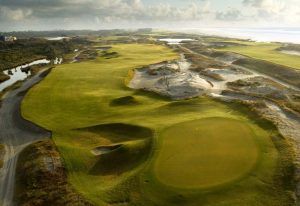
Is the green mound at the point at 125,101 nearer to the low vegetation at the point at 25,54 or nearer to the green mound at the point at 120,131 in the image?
the green mound at the point at 120,131

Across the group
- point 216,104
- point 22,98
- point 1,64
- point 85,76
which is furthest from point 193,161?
point 1,64

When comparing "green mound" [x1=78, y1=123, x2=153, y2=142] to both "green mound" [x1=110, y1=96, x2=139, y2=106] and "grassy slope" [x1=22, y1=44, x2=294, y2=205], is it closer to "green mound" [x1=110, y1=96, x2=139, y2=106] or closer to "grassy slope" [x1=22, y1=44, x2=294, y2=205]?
"grassy slope" [x1=22, y1=44, x2=294, y2=205]

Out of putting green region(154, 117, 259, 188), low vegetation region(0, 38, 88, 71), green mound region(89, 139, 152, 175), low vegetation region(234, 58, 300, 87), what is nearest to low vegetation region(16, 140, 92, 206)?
green mound region(89, 139, 152, 175)

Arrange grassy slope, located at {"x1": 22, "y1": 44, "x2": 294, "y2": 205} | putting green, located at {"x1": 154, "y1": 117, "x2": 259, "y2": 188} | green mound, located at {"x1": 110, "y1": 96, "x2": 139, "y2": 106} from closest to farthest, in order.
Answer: grassy slope, located at {"x1": 22, "y1": 44, "x2": 294, "y2": 205}, putting green, located at {"x1": 154, "y1": 117, "x2": 259, "y2": 188}, green mound, located at {"x1": 110, "y1": 96, "x2": 139, "y2": 106}

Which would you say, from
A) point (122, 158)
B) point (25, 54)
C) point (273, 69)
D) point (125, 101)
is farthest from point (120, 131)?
point (25, 54)

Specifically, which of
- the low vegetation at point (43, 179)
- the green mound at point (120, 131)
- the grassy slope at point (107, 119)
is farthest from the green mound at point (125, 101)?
the low vegetation at point (43, 179)

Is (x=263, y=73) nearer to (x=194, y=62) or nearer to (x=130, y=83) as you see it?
(x=194, y=62)
